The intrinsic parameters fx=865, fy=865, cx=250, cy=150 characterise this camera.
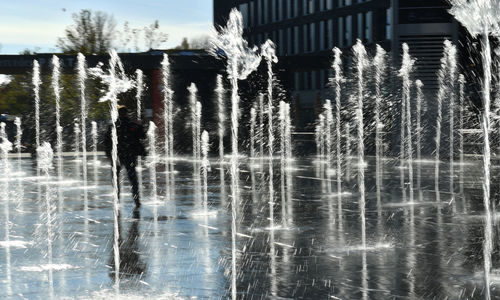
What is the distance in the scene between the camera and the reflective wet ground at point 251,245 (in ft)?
23.9

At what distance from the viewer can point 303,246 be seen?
9.66 meters

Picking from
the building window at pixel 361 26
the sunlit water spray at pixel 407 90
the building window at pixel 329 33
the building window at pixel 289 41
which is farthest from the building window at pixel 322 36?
the sunlit water spray at pixel 407 90

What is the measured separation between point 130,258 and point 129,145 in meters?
5.15

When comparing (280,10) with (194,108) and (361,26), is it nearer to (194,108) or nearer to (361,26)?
(361,26)

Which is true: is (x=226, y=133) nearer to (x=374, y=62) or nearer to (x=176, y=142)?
(x=176, y=142)

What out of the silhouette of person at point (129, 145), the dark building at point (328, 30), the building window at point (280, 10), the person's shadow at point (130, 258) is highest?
the building window at point (280, 10)

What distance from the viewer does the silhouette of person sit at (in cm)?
1370

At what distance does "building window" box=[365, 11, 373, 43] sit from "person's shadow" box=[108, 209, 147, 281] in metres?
51.5

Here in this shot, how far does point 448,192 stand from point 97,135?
116 feet

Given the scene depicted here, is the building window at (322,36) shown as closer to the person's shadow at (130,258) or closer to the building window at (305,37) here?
the building window at (305,37)

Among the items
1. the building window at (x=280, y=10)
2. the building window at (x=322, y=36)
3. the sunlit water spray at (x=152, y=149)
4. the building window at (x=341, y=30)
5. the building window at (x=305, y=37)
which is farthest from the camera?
the building window at (x=280, y=10)

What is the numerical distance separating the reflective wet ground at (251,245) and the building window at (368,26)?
146 feet

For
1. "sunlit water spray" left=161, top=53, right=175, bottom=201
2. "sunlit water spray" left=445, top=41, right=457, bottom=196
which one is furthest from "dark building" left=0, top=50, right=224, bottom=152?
"sunlit water spray" left=445, top=41, right=457, bottom=196

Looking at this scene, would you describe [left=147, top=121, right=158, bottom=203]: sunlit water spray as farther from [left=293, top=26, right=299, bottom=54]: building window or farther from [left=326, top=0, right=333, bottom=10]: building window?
[left=293, top=26, right=299, bottom=54]: building window
